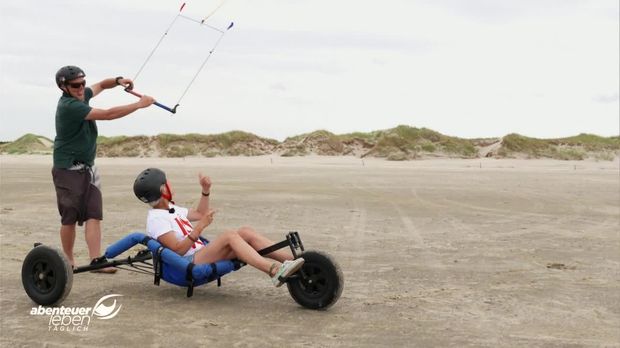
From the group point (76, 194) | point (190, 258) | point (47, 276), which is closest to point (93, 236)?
point (76, 194)

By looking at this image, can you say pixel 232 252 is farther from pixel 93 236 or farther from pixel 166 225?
pixel 93 236

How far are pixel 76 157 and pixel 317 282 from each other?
106 inches

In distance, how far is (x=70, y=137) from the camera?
678cm

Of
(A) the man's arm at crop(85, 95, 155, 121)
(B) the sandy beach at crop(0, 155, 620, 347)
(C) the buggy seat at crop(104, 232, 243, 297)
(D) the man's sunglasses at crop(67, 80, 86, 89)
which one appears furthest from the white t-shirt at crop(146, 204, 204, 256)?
(D) the man's sunglasses at crop(67, 80, 86, 89)

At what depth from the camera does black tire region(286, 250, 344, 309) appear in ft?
18.9

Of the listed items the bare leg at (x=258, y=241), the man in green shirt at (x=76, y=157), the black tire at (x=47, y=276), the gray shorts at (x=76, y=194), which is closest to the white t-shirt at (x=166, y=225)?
the bare leg at (x=258, y=241)

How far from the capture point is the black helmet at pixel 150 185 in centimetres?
598

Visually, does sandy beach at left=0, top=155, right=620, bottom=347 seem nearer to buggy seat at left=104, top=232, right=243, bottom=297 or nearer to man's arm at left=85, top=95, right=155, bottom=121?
buggy seat at left=104, top=232, right=243, bottom=297

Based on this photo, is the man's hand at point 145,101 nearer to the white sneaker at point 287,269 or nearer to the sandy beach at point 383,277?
the sandy beach at point 383,277

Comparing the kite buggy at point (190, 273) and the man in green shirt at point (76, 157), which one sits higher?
the man in green shirt at point (76, 157)

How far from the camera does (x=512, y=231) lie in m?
10.8

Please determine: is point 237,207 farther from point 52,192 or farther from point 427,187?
point 427,187

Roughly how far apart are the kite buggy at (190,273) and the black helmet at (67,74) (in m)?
1.58

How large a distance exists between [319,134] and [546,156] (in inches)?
448
